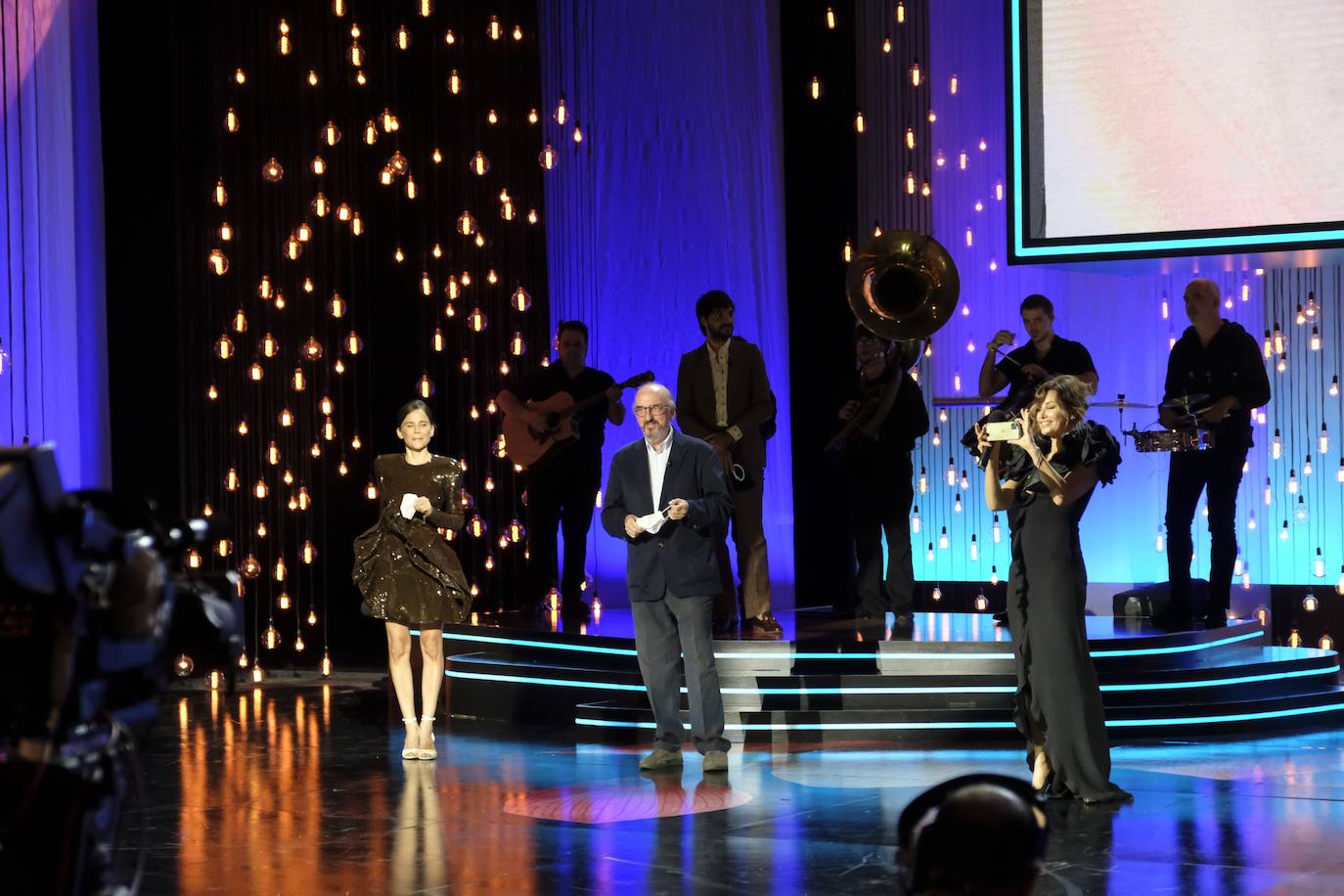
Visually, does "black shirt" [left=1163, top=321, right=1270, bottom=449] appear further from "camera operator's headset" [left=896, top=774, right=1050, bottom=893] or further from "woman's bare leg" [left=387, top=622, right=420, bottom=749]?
"camera operator's headset" [left=896, top=774, right=1050, bottom=893]

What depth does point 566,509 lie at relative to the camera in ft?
29.7

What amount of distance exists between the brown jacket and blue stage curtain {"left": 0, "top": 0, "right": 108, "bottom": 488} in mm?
3221

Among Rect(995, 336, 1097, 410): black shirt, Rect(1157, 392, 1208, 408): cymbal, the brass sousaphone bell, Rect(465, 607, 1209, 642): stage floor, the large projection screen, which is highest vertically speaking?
the large projection screen

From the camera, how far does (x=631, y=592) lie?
6816 millimetres

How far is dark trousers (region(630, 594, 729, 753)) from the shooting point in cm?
668

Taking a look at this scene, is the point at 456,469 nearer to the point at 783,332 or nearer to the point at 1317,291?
the point at 783,332

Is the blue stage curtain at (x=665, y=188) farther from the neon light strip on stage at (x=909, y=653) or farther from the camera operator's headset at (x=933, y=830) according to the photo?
the camera operator's headset at (x=933, y=830)

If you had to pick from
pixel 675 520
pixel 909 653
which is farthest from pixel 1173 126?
pixel 675 520

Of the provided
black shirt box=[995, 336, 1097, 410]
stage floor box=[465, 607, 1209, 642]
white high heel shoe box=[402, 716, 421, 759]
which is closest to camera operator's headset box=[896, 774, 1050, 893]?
white high heel shoe box=[402, 716, 421, 759]

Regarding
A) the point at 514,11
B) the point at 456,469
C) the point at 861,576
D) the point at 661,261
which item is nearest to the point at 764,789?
the point at 456,469

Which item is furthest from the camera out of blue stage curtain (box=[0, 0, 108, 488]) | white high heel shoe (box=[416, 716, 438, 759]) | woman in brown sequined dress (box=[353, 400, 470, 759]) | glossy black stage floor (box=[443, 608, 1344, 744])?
blue stage curtain (box=[0, 0, 108, 488])

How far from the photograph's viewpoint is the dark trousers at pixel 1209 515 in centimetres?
812

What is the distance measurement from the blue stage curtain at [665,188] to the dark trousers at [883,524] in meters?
1.75

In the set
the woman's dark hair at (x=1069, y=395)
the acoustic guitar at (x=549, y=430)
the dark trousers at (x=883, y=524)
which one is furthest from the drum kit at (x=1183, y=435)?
the acoustic guitar at (x=549, y=430)
